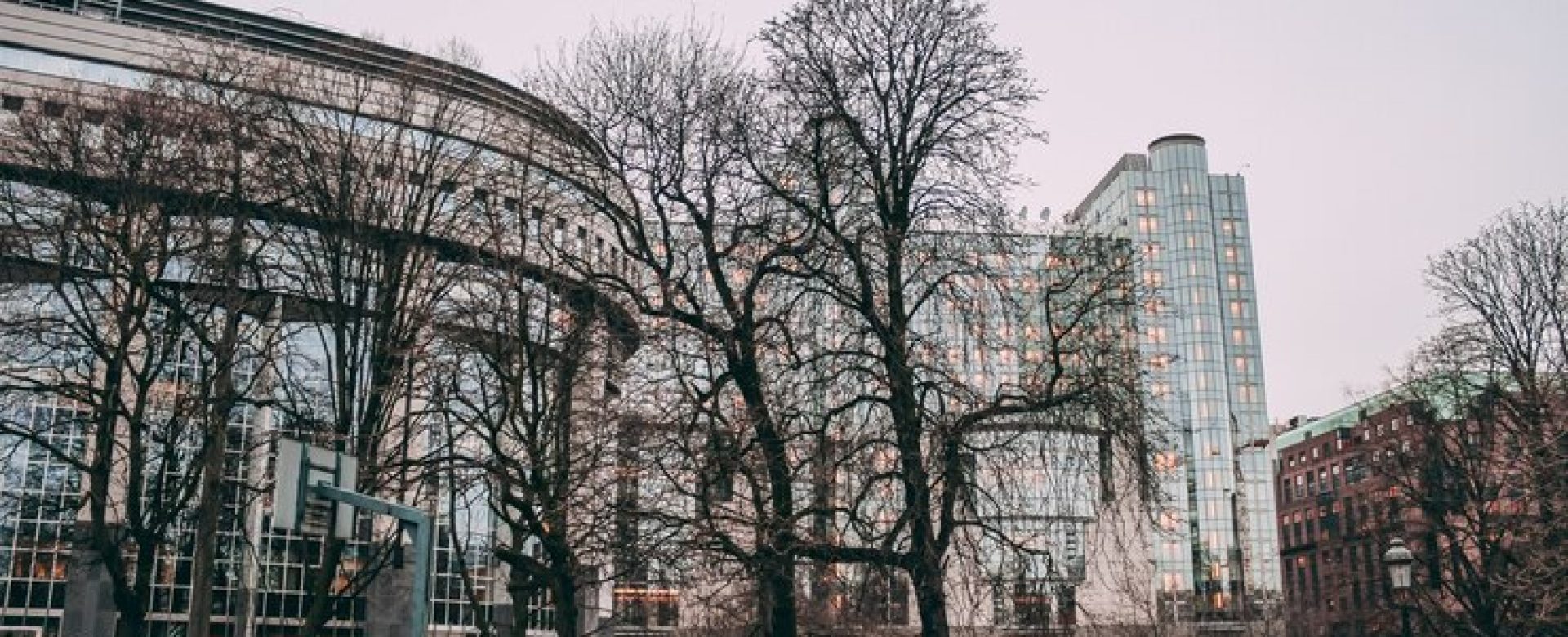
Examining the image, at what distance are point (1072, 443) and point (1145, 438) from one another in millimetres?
1110

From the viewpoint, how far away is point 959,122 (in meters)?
21.8

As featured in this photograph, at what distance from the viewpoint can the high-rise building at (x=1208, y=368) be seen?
132m

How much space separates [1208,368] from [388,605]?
352ft

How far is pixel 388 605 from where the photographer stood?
1927 inches

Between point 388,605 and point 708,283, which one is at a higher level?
point 708,283

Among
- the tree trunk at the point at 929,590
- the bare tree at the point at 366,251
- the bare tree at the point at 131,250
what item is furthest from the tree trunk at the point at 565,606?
the bare tree at the point at 131,250

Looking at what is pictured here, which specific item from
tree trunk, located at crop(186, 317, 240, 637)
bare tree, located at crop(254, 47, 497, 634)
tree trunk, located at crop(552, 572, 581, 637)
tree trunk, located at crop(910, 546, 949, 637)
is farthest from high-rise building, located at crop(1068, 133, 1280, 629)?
tree trunk, located at crop(186, 317, 240, 637)

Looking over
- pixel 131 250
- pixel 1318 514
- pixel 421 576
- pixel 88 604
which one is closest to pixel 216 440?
pixel 131 250

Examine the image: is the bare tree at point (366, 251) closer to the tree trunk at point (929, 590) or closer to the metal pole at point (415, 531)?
the metal pole at point (415, 531)

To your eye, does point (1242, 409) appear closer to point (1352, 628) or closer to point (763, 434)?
point (1352, 628)

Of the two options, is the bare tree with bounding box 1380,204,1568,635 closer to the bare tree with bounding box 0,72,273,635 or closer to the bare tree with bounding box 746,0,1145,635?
the bare tree with bounding box 746,0,1145,635

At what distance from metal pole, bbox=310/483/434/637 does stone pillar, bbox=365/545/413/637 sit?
34604mm

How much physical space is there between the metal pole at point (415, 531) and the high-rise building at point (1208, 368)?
382 feet

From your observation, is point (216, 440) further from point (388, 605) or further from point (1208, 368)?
point (1208, 368)
